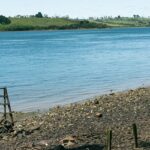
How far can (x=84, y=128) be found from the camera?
20.6 m

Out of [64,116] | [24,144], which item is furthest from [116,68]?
[24,144]

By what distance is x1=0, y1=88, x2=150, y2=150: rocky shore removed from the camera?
18000 mm

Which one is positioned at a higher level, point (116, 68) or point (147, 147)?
point (147, 147)

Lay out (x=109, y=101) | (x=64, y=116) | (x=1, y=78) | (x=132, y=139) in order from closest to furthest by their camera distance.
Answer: (x=132, y=139) → (x=64, y=116) → (x=109, y=101) → (x=1, y=78)

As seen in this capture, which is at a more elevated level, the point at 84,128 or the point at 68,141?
the point at 68,141

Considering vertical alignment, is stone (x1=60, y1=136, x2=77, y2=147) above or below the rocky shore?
above

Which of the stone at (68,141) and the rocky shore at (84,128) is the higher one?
the stone at (68,141)

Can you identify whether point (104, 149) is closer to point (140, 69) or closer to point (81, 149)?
point (81, 149)

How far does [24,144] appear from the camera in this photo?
1898 centimetres

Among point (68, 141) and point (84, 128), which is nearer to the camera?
point (68, 141)

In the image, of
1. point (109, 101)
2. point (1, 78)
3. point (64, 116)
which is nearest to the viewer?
point (64, 116)

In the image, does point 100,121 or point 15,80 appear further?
point 15,80

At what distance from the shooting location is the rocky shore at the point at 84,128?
18000 millimetres

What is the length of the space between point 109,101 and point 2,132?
27.7ft
